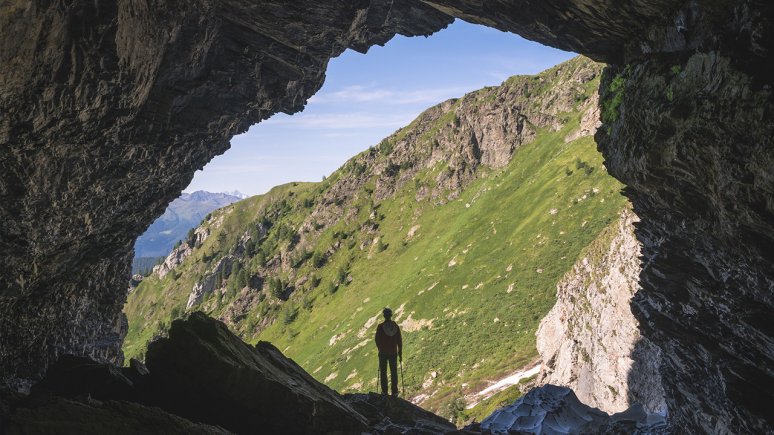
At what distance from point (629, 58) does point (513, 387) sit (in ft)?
168

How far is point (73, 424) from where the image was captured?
11.8 m

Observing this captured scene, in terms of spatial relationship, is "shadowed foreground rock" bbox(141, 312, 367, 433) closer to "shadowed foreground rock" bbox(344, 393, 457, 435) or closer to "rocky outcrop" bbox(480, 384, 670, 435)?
"shadowed foreground rock" bbox(344, 393, 457, 435)

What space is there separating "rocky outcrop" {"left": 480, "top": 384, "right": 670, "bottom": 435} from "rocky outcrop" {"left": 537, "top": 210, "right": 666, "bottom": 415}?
50.9 feet

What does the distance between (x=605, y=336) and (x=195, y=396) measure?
138 ft

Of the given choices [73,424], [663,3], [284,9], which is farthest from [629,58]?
[73,424]

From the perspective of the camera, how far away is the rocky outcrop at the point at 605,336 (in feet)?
136

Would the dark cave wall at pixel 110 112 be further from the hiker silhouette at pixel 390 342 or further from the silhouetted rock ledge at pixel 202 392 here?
the hiker silhouette at pixel 390 342

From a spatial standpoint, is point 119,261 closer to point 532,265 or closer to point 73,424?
point 73,424

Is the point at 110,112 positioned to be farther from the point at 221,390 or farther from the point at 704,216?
the point at 704,216

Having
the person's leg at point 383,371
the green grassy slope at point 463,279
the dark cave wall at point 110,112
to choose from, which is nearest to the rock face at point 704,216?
the person's leg at point 383,371

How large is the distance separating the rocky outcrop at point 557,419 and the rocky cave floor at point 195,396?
3.05m

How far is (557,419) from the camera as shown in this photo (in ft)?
73.0

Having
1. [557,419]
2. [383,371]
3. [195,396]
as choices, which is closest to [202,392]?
[195,396]

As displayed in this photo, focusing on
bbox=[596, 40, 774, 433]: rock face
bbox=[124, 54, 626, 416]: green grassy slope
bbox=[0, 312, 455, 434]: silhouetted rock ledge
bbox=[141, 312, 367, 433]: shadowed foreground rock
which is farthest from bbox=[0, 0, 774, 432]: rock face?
bbox=[124, 54, 626, 416]: green grassy slope
